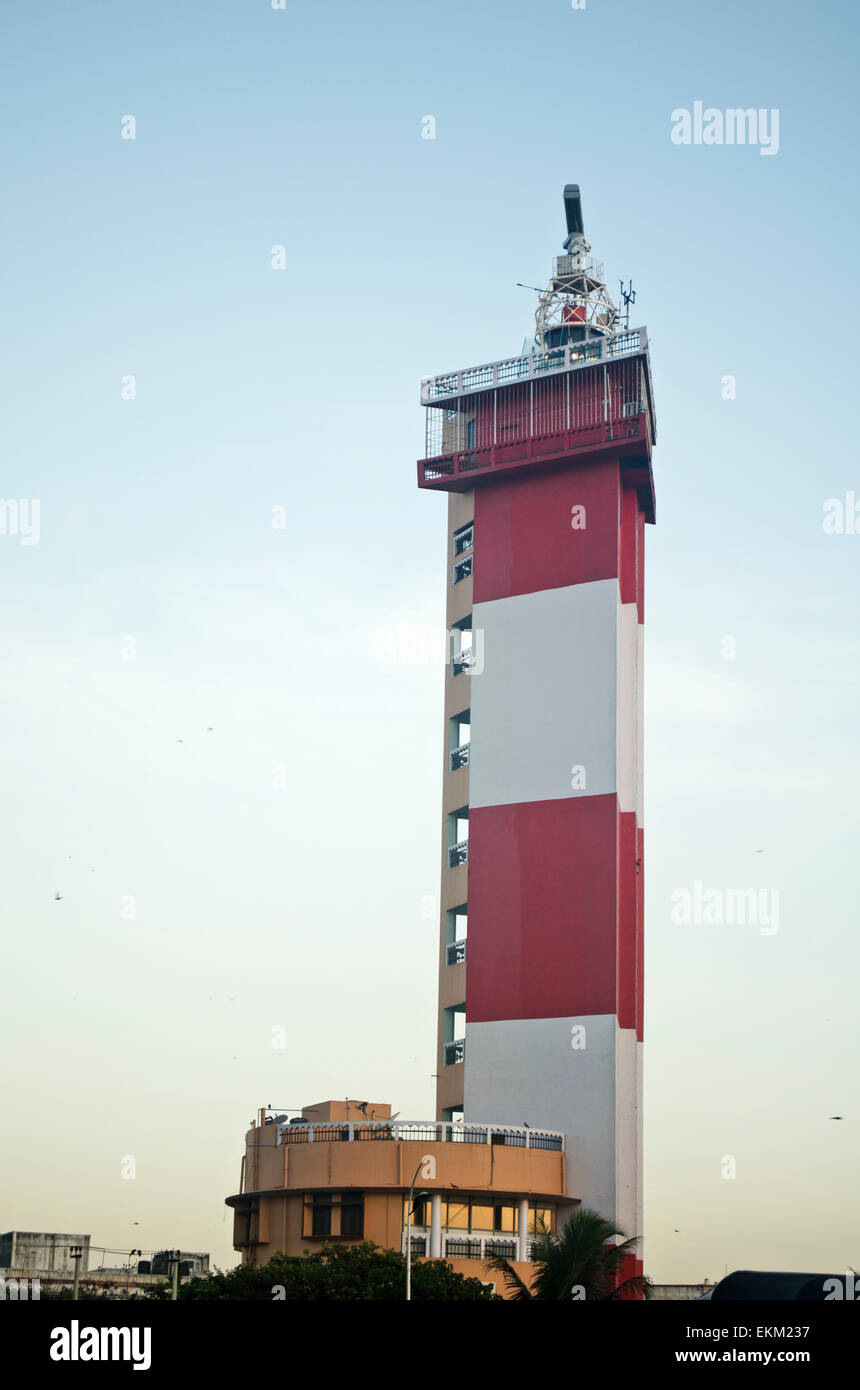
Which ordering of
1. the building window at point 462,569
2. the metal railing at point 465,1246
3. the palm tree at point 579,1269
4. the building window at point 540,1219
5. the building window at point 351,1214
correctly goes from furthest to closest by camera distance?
1. the building window at point 462,569
2. the building window at point 540,1219
3. the metal railing at point 465,1246
4. the building window at point 351,1214
5. the palm tree at point 579,1269

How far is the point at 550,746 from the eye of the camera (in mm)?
86062

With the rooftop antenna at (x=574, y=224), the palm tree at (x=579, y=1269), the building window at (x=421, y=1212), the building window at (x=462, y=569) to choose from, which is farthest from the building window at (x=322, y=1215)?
the rooftop antenna at (x=574, y=224)

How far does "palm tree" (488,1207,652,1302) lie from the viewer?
6362 cm

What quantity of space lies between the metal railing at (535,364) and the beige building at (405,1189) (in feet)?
141

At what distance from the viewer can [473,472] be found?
306 ft

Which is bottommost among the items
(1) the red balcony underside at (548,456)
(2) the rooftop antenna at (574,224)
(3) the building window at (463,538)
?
(3) the building window at (463,538)

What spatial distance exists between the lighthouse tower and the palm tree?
8.45 m

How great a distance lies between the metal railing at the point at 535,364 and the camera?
91.7 m

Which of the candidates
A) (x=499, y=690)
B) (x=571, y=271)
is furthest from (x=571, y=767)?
(x=571, y=271)

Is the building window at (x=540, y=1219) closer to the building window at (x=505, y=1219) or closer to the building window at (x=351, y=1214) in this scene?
the building window at (x=505, y=1219)

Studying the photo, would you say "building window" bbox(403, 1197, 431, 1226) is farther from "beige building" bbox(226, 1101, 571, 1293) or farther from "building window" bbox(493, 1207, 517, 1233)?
"building window" bbox(493, 1207, 517, 1233)

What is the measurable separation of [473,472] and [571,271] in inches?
643

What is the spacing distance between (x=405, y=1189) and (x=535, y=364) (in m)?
47.4

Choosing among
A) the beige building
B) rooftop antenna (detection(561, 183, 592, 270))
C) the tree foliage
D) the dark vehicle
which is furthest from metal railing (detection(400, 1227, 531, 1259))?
rooftop antenna (detection(561, 183, 592, 270))
